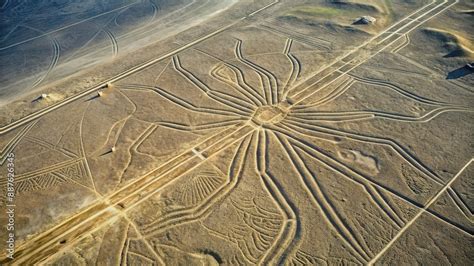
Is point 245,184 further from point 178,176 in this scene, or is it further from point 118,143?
point 118,143

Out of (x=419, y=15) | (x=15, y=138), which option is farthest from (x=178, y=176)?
(x=419, y=15)

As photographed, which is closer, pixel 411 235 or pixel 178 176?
pixel 411 235

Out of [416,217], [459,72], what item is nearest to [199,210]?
[416,217]

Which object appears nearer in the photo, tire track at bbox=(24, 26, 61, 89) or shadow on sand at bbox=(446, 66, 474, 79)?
shadow on sand at bbox=(446, 66, 474, 79)

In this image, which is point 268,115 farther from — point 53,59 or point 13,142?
point 53,59

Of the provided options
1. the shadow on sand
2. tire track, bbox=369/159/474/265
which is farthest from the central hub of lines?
the shadow on sand

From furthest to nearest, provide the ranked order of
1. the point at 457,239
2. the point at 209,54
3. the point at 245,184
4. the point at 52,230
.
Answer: the point at 209,54
the point at 245,184
the point at 52,230
the point at 457,239

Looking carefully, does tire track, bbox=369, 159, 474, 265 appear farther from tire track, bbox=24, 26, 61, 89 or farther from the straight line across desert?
tire track, bbox=24, 26, 61, 89

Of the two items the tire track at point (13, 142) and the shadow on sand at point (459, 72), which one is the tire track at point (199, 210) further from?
the shadow on sand at point (459, 72)
